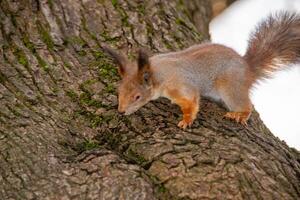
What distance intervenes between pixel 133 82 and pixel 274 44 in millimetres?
1021

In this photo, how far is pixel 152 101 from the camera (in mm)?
3738

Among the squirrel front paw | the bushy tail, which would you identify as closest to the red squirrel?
the bushy tail

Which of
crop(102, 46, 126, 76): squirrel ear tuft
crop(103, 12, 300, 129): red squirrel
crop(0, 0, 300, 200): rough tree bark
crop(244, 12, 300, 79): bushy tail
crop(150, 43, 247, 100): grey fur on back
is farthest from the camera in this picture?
crop(244, 12, 300, 79): bushy tail

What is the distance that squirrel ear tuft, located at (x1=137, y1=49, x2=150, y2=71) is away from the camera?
336 cm

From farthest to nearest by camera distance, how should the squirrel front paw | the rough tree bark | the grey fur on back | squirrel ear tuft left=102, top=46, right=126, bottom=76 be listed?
1. the grey fur on back
2. squirrel ear tuft left=102, top=46, right=126, bottom=76
3. the squirrel front paw
4. the rough tree bark

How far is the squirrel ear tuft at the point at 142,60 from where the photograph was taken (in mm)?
3359

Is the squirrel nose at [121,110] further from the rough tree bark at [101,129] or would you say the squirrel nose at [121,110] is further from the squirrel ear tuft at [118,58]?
the squirrel ear tuft at [118,58]

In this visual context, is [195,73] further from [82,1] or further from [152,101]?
[82,1]

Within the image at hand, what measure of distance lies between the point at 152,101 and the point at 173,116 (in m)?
0.22

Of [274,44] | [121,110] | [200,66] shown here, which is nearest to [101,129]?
[121,110]

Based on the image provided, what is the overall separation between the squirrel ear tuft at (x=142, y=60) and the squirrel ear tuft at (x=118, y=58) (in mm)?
99

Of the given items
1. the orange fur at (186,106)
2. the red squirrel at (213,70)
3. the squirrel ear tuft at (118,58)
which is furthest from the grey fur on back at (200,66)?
the squirrel ear tuft at (118,58)

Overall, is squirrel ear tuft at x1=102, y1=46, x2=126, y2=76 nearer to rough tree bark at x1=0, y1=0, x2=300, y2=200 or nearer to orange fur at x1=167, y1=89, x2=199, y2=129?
rough tree bark at x1=0, y1=0, x2=300, y2=200

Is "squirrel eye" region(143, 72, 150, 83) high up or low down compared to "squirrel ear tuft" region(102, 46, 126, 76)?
down
